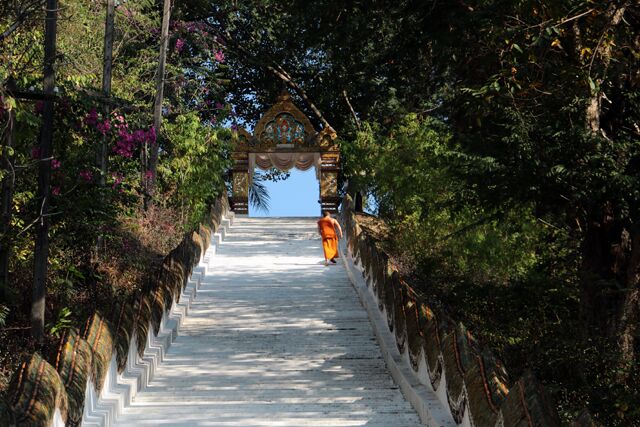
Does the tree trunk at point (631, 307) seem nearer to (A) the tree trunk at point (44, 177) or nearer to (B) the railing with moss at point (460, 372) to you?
(B) the railing with moss at point (460, 372)

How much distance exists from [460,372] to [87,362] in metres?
3.31

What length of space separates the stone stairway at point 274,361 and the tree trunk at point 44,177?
1965 millimetres

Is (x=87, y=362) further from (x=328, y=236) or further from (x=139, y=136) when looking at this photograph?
(x=328, y=236)

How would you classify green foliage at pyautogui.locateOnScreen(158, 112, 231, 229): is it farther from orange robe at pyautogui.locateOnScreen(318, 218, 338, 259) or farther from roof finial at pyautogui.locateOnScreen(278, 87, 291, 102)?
orange robe at pyautogui.locateOnScreen(318, 218, 338, 259)

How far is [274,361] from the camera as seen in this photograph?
40.6 feet

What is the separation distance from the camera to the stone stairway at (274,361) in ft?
→ 32.0

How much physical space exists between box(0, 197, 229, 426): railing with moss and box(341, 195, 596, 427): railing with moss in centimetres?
312

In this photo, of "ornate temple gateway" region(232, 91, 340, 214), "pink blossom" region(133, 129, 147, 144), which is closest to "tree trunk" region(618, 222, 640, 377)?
"pink blossom" region(133, 129, 147, 144)

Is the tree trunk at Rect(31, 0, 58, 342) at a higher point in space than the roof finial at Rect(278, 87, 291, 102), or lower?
lower

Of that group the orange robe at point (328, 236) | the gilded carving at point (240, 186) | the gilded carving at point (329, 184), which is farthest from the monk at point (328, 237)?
the gilded carving at point (240, 186)

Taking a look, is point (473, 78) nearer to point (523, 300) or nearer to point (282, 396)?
point (523, 300)

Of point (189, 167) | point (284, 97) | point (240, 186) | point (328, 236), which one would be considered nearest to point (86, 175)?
point (328, 236)

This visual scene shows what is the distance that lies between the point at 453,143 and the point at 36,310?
22.1ft

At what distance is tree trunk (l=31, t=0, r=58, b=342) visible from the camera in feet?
42.6
